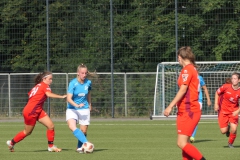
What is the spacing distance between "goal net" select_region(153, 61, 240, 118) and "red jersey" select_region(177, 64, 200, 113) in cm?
1520

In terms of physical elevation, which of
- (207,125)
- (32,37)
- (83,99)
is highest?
(32,37)

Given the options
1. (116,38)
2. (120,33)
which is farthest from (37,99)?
(120,33)

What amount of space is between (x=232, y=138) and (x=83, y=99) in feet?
10.9

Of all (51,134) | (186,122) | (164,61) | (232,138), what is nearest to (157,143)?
(232,138)

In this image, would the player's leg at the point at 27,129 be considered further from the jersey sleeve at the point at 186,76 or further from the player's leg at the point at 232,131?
the jersey sleeve at the point at 186,76

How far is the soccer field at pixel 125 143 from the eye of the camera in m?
12.8

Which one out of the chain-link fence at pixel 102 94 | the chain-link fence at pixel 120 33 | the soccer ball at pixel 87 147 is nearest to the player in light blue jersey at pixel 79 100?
the soccer ball at pixel 87 147

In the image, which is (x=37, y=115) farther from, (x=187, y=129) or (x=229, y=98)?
(x=187, y=129)

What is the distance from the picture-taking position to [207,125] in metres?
21.7

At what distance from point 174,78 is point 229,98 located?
10.9 metres

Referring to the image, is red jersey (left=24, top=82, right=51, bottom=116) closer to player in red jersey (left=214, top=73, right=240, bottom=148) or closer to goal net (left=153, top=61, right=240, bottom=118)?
player in red jersey (left=214, top=73, right=240, bottom=148)

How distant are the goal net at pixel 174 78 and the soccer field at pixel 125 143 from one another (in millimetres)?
2616

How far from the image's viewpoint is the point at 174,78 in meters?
25.8

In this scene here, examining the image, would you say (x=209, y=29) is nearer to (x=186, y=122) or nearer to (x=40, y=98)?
(x=40, y=98)
